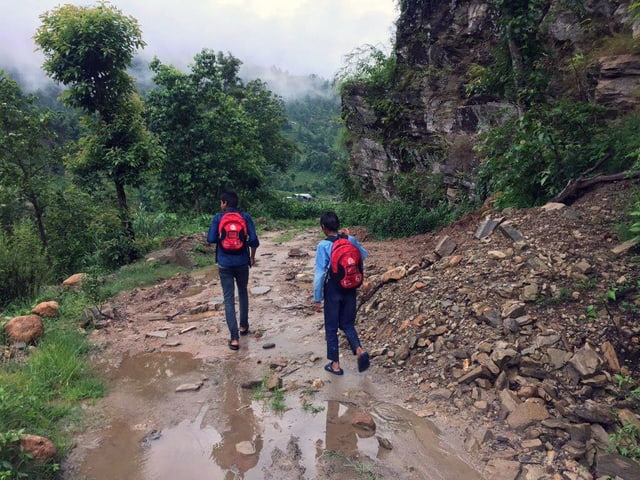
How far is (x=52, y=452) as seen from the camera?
3395mm

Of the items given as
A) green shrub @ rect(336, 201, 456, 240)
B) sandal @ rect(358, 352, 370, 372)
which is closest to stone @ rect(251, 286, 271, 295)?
sandal @ rect(358, 352, 370, 372)

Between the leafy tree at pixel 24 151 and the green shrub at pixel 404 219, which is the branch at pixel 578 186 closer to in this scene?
the green shrub at pixel 404 219

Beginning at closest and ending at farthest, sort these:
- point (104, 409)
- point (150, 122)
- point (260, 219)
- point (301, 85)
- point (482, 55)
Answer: point (104, 409) < point (482, 55) < point (150, 122) < point (260, 219) < point (301, 85)

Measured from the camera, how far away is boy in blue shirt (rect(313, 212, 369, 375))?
462 cm

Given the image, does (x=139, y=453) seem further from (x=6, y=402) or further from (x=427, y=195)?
(x=427, y=195)

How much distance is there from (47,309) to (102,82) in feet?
19.8

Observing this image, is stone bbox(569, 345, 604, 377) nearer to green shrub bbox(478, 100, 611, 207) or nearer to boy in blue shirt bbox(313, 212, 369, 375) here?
boy in blue shirt bbox(313, 212, 369, 375)

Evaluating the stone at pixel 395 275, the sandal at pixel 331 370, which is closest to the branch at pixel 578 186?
the stone at pixel 395 275

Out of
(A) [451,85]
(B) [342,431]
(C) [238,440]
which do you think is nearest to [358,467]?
(B) [342,431]

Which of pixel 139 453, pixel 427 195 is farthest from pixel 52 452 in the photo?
pixel 427 195

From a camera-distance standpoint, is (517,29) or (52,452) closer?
(52,452)

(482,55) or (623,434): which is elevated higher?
(482,55)

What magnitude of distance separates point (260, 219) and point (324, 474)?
57.1 ft

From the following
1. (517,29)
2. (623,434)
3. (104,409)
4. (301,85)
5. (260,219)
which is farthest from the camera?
(301,85)
